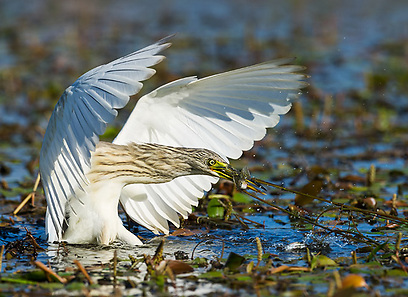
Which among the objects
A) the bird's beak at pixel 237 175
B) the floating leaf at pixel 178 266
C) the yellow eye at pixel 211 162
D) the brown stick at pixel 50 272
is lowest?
the brown stick at pixel 50 272

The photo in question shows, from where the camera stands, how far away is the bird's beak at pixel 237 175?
5.31 m

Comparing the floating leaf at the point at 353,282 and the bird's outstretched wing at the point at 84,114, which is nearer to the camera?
the floating leaf at the point at 353,282

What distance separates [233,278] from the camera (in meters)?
4.64

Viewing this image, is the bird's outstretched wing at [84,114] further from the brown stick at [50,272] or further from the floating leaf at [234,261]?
the floating leaf at [234,261]

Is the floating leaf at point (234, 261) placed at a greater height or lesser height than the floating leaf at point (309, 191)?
lesser

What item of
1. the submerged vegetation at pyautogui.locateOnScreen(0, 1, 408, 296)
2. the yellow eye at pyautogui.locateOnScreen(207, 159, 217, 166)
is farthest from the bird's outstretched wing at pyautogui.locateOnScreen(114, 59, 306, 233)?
the yellow eye at pyautogui.locateOnScreen(207, 159, 217, 166)

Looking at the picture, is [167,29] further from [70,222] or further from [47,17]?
[70,222]

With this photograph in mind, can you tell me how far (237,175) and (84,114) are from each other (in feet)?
4.37

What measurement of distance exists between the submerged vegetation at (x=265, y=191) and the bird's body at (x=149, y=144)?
261mm

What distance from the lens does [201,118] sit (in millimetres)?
6078

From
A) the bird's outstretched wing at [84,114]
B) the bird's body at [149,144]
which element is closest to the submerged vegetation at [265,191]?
the bird's body at [149,144]

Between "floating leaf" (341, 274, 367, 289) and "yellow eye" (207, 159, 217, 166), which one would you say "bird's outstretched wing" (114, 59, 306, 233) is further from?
"floating leaf" (341, 274, 367, 289)

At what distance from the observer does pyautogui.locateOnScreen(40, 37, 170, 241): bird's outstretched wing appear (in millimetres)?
4449

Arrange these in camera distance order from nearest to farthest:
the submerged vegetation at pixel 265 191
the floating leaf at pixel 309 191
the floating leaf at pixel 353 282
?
1. the floating leaf at pixel 353 282
2. the submerged vegetation at pixel 265 191
3. the floating leaf at pixel 309 191
